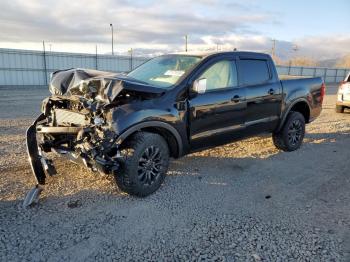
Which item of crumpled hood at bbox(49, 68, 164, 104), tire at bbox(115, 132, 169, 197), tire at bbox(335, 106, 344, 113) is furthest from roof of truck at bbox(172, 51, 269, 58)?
tire at bbox(335, 106, 344, 113)

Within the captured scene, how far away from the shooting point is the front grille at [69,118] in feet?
13.9

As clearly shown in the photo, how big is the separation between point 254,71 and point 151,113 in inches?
95.0

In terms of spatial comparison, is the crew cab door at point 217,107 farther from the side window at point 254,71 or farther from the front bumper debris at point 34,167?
the front bumper debris at point 34,167

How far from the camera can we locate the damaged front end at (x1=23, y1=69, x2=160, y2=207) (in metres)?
4.04

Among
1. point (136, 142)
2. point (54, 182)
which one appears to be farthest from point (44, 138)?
point (136, 142)

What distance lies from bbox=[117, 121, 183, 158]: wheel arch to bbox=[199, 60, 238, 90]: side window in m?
0.94

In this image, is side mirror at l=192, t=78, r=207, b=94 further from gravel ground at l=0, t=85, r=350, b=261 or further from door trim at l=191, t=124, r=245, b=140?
gravel ground at l=0, t=85, r=350, b=261

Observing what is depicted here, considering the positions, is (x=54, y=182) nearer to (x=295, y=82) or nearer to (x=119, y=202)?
(x=119, y=202)

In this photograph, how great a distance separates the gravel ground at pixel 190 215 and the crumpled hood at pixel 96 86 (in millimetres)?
1251

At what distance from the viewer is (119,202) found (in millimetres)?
4250

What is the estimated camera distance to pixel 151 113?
14.3 feet

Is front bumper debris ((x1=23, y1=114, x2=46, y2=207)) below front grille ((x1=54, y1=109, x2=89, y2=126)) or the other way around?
below

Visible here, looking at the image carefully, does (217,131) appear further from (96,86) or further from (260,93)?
(96,86)

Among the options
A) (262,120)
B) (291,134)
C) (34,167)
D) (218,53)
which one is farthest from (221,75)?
(34,167)
